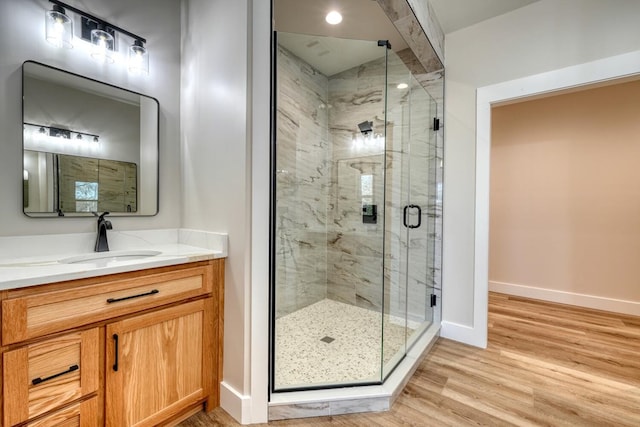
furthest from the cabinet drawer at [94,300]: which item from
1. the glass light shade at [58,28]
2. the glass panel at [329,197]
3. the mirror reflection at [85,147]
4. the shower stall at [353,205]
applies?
the glass light shade at [58,28]

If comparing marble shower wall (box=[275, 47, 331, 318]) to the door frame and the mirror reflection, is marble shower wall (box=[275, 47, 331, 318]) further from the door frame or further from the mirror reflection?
the door frame

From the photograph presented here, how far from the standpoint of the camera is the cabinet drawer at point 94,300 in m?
0.95

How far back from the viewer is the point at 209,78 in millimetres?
1718

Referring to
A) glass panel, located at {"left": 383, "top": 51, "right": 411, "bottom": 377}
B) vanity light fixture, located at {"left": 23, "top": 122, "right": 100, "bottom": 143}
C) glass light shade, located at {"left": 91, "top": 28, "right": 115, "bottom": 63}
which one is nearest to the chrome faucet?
vanity light fixture, located at {"left": 23, "top": 122, "right": 100, "bottom": 143}

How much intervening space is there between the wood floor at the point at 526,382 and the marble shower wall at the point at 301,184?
1354mm

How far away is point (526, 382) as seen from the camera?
1.83 m

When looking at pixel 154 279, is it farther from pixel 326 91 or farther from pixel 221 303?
pixel 326 91

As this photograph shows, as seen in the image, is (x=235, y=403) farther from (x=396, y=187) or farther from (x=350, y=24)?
(x=350, y=24)

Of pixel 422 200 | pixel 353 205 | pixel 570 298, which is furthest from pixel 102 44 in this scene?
pixel 570 298

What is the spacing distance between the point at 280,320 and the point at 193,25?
8.17 ft

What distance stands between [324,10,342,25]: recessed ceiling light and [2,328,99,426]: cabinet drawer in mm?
2453

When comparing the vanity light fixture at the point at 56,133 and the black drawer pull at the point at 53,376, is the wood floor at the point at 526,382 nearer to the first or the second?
the black drawer pull at the point at 53,376

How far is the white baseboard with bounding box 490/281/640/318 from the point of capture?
296 cm

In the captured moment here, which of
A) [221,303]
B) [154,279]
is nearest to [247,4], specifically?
[154,279]
